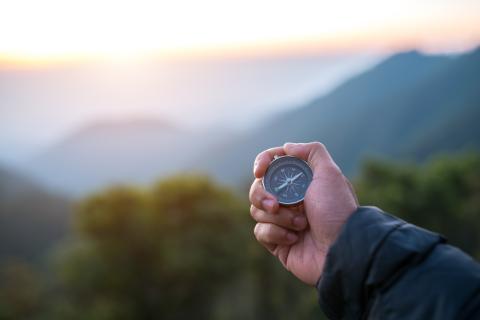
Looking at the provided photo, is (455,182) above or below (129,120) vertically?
below

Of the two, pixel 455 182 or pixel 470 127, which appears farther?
pixel 470 127

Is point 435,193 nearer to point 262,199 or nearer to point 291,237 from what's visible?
point 291,237

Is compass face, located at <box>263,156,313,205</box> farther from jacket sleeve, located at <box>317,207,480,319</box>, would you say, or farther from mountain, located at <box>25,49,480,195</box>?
mountain, located at <box>25,49,480,195</box>

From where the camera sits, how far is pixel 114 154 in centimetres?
15000

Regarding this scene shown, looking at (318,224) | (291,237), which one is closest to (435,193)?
(291,237)

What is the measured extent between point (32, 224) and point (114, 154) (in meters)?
83.6

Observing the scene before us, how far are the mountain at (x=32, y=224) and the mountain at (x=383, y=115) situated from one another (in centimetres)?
4861

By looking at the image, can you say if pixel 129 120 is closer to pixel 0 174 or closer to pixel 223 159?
pixel 223 159

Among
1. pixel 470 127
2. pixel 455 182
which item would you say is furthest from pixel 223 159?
pixel 455 182

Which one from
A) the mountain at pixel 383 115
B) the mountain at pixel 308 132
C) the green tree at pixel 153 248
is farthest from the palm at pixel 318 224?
the mountain at pixel 308 132

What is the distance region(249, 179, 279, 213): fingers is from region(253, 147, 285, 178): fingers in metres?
0.07

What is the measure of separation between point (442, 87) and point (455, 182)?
128756 millimetres

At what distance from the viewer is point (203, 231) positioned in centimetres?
2497

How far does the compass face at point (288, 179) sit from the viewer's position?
3.06 metres
